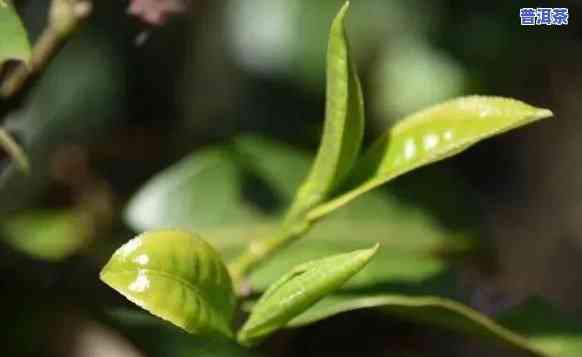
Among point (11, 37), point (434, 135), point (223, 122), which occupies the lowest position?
point (223, 122)

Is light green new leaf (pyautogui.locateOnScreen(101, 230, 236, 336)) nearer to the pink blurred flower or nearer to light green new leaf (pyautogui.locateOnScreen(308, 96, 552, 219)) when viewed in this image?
light green new leaf (pyautogui.locateOnScreen(308, 96, 552, 219))

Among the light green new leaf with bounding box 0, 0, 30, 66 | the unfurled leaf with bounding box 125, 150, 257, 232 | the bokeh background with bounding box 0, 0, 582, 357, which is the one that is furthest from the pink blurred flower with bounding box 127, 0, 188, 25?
the unfurled leaf with bounding box 125, 150, 257, 232

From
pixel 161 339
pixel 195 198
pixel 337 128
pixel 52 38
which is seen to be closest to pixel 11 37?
pixel 52 38

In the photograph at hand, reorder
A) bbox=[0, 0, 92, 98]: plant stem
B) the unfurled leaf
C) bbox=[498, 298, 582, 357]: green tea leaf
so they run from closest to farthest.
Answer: bbox=[0, 0, 92, 98]: plant stem < bbox=[498, 298, 582, 357]: green tea leaf < the unfurled leaf

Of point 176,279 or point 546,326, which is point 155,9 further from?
point 546,326

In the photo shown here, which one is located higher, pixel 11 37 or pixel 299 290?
pixel 11 37

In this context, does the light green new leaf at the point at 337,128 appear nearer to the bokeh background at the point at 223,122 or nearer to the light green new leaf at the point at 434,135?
the light green new leaf at the point at 434,135

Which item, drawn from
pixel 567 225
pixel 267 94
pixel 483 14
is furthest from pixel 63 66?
pixel 567 225
